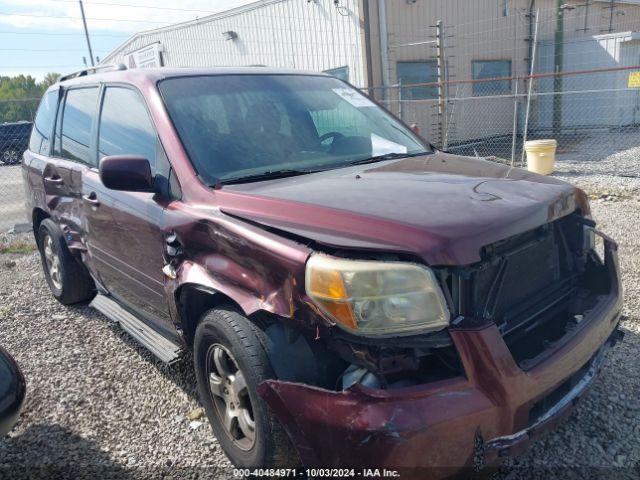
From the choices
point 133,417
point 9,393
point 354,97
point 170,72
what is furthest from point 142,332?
point 354,97

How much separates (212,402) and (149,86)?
1790mm

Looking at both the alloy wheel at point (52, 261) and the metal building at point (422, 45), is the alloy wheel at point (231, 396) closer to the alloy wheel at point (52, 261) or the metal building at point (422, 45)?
the alloy wheel at point (52, 261)

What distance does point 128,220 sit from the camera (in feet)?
10.4

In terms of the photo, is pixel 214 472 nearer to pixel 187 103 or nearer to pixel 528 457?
pixel 528 457

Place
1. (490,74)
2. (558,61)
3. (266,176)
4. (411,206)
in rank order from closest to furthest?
1. (411,206)
2. (266,176)
3. (490,74)
4. (558,61)

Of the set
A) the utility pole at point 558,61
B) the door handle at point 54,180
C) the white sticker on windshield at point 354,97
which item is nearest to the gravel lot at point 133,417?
the door handle at point 54,180

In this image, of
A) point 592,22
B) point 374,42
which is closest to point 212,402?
point 374,42

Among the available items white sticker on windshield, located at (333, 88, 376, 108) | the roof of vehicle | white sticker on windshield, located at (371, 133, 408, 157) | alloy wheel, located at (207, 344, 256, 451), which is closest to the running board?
alloy wheel, located at (207, 344, 256, 451)

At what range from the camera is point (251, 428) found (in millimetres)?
2465

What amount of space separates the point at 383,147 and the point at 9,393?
2406 millimetres

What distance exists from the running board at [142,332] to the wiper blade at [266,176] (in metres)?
1.02

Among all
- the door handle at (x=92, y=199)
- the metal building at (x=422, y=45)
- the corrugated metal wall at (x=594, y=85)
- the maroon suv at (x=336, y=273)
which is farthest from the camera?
the corrugated metal wall at (x=594, y=85)

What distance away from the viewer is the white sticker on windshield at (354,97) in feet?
12.3

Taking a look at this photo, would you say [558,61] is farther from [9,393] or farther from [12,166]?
[12,166]
